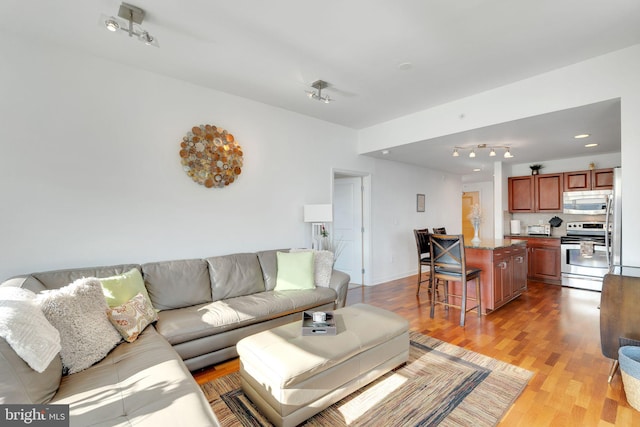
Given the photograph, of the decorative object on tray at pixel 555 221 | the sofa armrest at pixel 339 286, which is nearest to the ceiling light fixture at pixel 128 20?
the sofa armrest at pixel 339 286

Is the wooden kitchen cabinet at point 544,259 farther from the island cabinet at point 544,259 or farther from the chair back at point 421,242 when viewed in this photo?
the chair back at point 421,242

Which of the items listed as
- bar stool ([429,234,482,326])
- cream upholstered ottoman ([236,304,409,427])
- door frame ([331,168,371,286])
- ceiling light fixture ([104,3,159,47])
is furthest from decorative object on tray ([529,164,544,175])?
ceiling light fixture ([104,3,159,47])

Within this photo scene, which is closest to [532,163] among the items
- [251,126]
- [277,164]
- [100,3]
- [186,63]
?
[277,164]

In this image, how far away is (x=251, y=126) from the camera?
150 inches

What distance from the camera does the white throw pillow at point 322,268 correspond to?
3.50 metres

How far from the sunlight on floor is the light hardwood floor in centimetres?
69

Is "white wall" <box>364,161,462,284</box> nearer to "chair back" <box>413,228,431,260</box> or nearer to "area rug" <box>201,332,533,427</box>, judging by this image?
"chair back" <box>413,228,431,260</box>

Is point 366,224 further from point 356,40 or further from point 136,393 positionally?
point 136,393

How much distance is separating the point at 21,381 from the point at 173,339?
1051mm

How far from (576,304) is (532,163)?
9.90 feet

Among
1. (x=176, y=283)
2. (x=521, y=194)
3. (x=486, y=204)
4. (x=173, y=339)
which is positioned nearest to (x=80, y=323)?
(x=173, y=339)

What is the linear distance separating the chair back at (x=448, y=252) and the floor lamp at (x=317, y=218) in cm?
136

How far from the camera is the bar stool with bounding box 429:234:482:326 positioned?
3.34 metres

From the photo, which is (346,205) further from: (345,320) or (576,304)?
(576,304)
